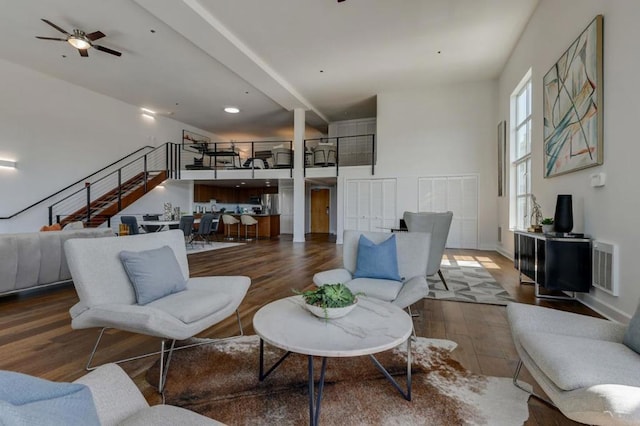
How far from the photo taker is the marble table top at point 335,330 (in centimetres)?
141

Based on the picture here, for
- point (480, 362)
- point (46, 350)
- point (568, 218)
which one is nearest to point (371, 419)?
point (480, 362)

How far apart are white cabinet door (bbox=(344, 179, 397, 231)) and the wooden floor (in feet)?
13.1

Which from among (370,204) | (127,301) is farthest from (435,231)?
(370,204)

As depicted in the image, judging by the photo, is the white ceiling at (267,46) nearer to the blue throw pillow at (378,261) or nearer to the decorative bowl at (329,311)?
the blue throw pillow at (378,261)

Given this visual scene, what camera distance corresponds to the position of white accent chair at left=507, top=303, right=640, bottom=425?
109cm

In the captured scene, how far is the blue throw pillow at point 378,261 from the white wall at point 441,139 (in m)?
5.76

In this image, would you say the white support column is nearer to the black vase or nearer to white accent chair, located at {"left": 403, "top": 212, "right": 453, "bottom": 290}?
white accent chair, located at {"left": 403, "top": 212, "right": 453, "bottom": 290}

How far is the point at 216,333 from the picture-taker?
8.67ft

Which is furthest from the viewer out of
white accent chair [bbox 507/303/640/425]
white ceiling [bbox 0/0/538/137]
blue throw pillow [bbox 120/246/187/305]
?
white ceiling [bbox 0/0/538/137]

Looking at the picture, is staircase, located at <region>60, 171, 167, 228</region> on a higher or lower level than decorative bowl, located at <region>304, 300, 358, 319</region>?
higher

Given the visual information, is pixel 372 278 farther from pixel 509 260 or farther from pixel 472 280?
pixel 509 260

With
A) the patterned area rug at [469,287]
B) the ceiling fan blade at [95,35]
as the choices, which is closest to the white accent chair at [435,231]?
the patterned area rug at [469,287]

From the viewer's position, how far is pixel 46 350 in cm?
231

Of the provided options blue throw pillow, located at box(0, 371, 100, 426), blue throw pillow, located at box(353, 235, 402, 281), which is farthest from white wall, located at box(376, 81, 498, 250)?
blue throw pillow, located at box(0, 371, 100, 426)
